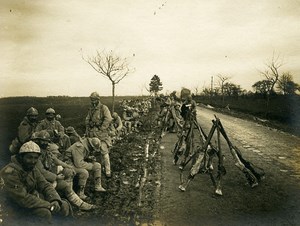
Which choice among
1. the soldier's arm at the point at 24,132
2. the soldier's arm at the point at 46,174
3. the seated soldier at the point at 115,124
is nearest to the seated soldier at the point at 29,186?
the soldier's arm at the point at 46,174

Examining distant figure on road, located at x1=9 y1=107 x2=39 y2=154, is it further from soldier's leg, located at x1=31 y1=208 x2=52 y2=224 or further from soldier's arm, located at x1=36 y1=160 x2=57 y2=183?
soldier's leg, located at x1=31 y1=208 x2=52 y2=224

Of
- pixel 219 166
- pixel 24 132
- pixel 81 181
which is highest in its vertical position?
pixel 24 132

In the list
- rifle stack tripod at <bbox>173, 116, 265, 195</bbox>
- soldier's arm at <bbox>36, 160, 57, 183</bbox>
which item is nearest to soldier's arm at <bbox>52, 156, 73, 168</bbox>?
soldier's arm at <bbox>36, 160, 57, 183</bbox>

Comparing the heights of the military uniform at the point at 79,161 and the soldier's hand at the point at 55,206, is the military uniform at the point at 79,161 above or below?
above

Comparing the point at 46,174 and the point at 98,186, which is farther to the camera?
the point at 98,186

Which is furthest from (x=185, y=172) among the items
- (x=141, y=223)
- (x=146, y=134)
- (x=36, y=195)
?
Answer: (x=146, y=134)

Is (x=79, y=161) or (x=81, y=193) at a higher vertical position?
(x=79, y=161)

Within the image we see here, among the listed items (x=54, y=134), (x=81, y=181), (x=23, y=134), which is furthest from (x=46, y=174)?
(x=54, y=134)

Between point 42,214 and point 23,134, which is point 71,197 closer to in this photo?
point 42,214

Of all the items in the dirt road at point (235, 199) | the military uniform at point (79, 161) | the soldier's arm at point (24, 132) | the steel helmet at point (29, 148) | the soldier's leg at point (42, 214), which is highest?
the steel helmet at point (29, 148)

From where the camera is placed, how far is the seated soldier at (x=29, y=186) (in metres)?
4.56

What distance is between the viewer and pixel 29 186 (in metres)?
4.82

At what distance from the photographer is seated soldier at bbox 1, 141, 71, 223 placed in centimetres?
456

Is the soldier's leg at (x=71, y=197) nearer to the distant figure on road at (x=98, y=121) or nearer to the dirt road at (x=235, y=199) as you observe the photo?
the dirt road at (x=235, y=199)
